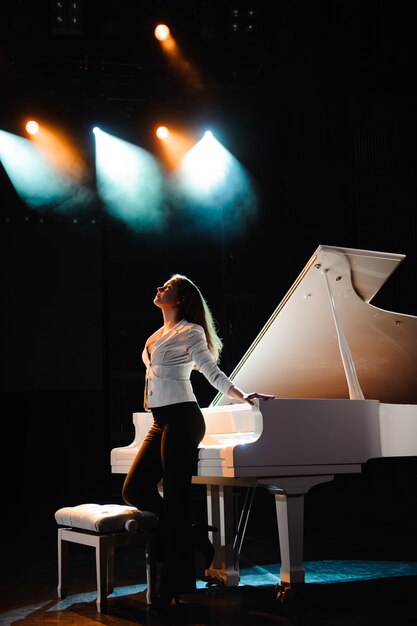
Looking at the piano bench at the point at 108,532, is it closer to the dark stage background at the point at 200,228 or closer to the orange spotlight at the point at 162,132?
the dark stage background at the point at 200,228

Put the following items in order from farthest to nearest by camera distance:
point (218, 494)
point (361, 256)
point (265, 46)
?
1. point (265, 46)
2. point (218, 494)
3. point (361, 256)

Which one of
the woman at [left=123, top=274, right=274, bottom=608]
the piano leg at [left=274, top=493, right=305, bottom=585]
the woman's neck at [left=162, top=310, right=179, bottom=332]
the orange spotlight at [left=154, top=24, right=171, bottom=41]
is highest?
the orange spotlight at [left=154, top=24, right=171, bottom=41]

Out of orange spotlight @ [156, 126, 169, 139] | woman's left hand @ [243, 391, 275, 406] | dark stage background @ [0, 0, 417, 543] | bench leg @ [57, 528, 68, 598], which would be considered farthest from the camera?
orange spotlight @ [156, 126, 169, 139]

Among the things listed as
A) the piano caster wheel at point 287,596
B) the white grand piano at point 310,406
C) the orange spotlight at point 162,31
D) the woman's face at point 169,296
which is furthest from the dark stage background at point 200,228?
the woman's face at point 169,296

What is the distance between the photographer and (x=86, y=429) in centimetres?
742

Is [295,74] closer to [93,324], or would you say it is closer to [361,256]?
[93,324]

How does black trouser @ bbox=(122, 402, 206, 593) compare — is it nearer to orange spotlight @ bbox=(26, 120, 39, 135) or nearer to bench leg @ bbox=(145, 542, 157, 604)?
bench leg @ bbox=(145, 542, 157, 604)

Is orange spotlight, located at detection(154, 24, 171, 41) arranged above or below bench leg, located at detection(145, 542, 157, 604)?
above

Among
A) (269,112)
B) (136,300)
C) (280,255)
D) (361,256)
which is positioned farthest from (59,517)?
(269,112)

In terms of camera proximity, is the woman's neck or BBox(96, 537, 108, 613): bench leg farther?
the woman's neck

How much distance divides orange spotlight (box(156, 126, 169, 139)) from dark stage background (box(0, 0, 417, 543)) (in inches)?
4.7

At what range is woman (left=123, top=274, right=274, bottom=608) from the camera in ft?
10.1

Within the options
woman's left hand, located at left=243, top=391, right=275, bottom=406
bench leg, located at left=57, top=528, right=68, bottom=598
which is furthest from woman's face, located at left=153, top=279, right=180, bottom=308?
bench leg, located at left=57, top=528, right=68, bottom=598

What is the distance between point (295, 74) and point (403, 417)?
203 inches
